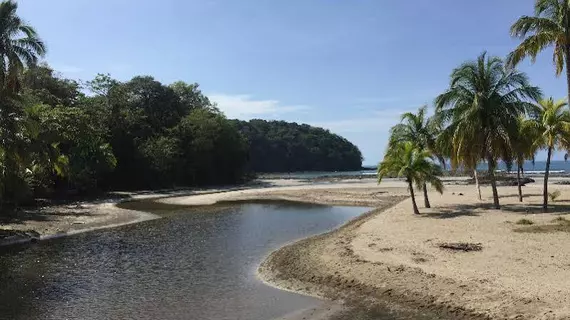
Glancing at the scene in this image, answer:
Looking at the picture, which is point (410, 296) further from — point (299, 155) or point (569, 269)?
point (299, 155)

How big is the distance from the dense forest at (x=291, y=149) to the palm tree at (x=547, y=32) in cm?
14882

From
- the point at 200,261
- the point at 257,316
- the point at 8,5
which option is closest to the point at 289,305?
the point at 257,316

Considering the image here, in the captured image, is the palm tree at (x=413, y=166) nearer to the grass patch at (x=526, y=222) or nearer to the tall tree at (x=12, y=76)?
the grass patch at (x=526, y=222)

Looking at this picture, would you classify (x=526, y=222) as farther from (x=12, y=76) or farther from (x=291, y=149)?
(x=291, y=149)

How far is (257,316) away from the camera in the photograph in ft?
41.6

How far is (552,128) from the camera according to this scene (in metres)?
26.4

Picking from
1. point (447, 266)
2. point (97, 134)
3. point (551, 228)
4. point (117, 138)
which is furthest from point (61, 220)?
point (117, 138)

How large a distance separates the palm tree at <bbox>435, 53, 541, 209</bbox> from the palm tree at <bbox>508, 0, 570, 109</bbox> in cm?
559

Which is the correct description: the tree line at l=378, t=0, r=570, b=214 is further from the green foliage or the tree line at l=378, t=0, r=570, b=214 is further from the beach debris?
the beach debris

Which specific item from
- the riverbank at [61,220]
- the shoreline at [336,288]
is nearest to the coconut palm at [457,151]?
the shoreline at [336,288]

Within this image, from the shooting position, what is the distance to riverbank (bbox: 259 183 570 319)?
450 inches

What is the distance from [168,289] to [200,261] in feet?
14.9

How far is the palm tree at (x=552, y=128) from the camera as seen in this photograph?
26391mm

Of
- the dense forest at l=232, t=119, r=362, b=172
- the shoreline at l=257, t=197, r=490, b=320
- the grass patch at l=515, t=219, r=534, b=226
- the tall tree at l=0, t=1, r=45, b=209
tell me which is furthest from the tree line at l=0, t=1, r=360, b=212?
the dense forest at l=232, t=119, r=362, b=172
